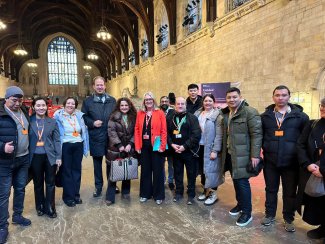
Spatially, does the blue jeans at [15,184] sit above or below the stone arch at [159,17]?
below

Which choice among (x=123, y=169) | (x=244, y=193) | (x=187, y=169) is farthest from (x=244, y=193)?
(x=123, y=169)

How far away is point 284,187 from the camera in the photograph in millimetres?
3025

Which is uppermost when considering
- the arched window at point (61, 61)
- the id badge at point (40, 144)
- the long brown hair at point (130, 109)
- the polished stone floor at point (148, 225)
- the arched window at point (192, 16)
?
the arched window at point (61, 61)

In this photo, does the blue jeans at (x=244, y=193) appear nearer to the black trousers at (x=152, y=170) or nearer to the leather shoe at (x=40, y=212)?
the black trousers at (x=152, y=170)

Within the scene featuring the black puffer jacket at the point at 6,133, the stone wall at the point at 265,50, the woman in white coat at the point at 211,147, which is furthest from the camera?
the stone wall at the point at 265,50

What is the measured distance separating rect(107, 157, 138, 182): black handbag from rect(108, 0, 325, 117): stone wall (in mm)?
4073

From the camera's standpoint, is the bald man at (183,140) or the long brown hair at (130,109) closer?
the bald man at (183,140)

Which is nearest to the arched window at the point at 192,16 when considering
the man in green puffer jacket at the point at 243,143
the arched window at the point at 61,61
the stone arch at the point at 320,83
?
the stone arch at the point at 320,83

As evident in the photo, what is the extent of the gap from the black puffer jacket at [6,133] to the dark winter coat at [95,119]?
46.7 inches

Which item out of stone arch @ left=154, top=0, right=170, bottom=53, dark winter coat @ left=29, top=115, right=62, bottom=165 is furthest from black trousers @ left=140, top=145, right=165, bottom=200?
stone arch @ left=154, top=0, right=170, bottom=53

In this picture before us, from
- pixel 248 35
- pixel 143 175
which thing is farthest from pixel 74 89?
pixel 143 175

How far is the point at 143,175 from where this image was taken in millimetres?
3904

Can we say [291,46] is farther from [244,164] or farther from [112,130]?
[112,130]

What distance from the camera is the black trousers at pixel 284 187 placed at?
9.76 ft
